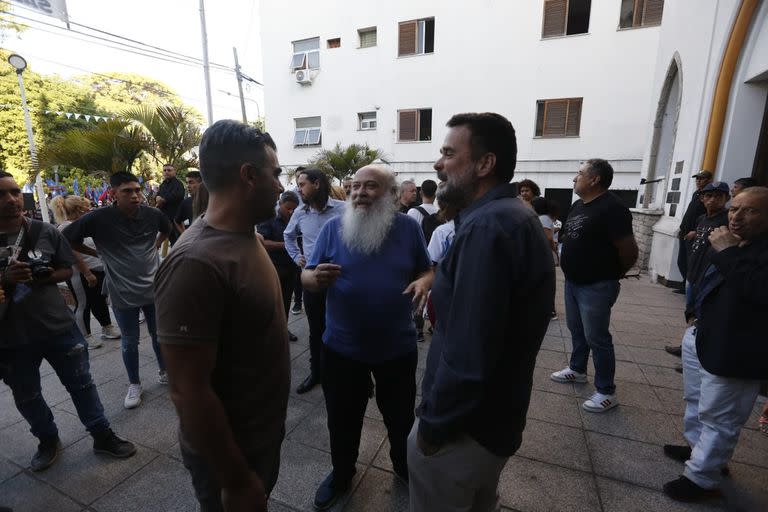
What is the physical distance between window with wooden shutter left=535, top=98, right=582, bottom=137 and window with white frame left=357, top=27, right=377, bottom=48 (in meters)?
7.26

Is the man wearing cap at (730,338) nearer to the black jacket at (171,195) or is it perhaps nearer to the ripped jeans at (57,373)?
the ripped jeans at (57,373)

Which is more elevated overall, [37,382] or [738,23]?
[738,23]

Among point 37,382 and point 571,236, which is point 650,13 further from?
point 37,382

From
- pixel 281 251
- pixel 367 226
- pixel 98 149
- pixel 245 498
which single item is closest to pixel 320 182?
pixel 281 251

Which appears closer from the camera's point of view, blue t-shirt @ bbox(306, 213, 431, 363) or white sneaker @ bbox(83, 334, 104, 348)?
blue t-shirt @ bbox(306, 213, 431, 363)

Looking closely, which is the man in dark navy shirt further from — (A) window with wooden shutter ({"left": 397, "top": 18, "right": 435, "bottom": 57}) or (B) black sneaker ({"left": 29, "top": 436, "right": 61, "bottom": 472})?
(A) window with wooden shutter ({"left": 397, "top": 18, "right": 435, "bottom": 57})

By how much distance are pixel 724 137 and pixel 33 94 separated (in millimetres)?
29800

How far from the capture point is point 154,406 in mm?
3148

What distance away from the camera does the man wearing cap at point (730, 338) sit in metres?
1.92

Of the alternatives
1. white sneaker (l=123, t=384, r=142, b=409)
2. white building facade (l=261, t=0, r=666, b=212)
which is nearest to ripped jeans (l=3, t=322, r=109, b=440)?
white sneaker (l=123, t=384, r=142, b=409)

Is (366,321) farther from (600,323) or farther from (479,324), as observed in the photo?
(600,323)

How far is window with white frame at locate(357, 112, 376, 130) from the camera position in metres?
15.4

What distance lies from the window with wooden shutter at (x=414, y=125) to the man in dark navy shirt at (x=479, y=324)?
13861mm

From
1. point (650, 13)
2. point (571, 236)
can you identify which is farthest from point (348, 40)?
point (571, 236)
